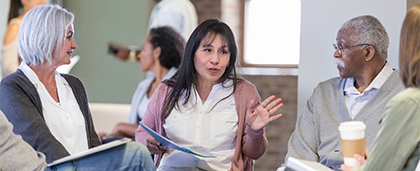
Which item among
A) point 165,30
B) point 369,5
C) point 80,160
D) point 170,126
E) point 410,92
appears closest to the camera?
point 410,92

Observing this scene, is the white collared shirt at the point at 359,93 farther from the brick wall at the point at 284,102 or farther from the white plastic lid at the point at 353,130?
the brick wall at the point at 284,102

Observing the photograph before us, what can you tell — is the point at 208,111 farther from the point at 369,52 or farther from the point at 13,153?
the point at 13,153

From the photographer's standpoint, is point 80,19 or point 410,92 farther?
point 80,19

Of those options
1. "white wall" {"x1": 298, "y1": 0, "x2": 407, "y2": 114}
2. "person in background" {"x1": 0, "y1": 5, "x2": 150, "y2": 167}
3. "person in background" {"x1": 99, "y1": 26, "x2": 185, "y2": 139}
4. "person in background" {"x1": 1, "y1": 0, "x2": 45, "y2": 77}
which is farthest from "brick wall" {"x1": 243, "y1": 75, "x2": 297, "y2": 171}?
"person in background" {"x1": 0, "y1": 5, "x2": 150, "y2": 167}

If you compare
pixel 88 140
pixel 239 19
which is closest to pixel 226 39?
pixel 88 140

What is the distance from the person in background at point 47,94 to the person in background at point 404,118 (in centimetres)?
118

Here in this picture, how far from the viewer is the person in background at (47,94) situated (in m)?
1.75

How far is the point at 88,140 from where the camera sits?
2004 millimetres

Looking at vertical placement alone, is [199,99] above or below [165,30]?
below

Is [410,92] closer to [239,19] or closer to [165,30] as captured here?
[165,30]

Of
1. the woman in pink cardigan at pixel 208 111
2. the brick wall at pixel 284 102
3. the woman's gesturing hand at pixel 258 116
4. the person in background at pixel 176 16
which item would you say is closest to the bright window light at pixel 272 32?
the brick wall at pixel 284 102

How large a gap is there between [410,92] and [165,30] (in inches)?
104

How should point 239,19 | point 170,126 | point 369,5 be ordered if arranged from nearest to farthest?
point 170,126, point 369,5, point 239,19

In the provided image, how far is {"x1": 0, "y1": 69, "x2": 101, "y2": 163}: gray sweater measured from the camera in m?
1.74
